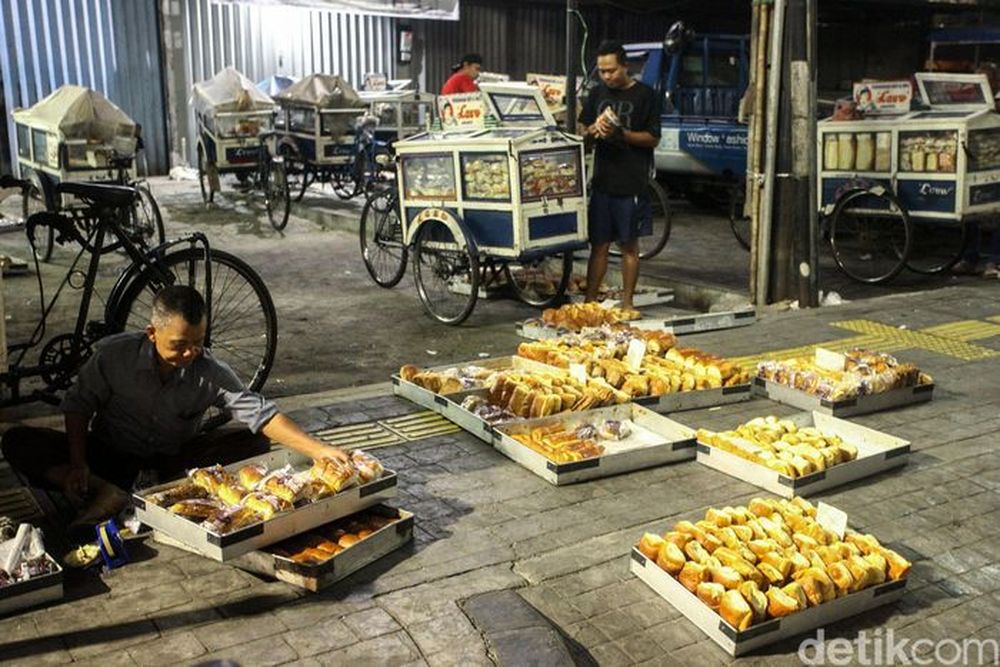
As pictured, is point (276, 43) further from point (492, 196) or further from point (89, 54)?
point (492, 196)

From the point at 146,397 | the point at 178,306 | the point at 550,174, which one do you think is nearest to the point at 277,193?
the point at 550,174

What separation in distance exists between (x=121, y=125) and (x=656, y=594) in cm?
934

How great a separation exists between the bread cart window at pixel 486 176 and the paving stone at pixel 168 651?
16.3 feet

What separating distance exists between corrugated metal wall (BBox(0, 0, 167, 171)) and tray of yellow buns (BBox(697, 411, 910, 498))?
14009 mm

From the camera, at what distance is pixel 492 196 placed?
25.1 ft

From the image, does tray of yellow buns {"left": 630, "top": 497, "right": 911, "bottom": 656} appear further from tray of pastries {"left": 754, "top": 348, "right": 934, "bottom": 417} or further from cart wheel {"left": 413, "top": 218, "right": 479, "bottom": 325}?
cart wheel {"left": 413, "top": 218, "right": 479, "bottom": 325}

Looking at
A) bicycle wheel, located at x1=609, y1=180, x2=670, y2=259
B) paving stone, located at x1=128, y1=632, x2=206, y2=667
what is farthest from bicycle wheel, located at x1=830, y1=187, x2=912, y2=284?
paving stone, located at x1=128, y1=632, x2=206, y2=667

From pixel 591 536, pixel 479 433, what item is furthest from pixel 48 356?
pixel 591 536

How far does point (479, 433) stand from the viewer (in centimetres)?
508

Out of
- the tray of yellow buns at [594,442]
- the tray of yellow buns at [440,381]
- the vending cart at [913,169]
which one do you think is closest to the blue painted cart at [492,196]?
the tray of yellow buns at [440,381]

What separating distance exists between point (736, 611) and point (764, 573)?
0.92 ft

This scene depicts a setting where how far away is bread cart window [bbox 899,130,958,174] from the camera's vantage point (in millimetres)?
8797

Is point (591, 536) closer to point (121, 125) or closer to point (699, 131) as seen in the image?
Result: point (121, 125)

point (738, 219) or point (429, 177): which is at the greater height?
point (429, 177)
